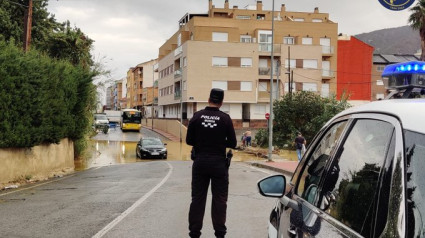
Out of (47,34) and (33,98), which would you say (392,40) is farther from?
(33,98)

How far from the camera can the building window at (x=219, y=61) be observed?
60125mm

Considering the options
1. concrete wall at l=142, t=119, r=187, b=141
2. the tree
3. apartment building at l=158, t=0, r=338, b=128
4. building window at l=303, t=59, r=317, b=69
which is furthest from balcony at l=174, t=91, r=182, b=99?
the tree

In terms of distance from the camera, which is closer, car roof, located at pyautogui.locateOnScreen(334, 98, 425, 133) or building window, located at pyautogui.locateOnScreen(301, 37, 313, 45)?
car roof, located at pyautogui.locateOnScreen(334, 98, 425, 133)

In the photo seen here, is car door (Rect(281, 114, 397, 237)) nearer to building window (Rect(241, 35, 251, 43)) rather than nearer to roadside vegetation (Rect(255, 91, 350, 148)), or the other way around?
roadside vegetation (Rect(255, 91, 350, 148))

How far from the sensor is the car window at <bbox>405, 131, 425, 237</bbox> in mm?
1604

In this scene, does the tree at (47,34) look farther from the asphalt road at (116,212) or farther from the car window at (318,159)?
the car window at (318,159)

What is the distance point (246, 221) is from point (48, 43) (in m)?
27.8

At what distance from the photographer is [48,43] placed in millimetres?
32719

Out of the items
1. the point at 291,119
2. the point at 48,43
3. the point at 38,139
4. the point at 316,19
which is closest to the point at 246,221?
the point at 38,139

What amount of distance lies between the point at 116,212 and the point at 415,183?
25.8 feet

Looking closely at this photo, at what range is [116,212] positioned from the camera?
901 centimetres

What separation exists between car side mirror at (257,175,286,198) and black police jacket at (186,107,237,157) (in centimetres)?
232

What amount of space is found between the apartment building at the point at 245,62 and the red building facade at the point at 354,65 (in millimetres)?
3334

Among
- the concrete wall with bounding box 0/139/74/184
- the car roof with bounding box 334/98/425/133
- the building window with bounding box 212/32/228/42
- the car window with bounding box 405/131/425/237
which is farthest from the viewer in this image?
the building window with bounding box 212/32/228/42
